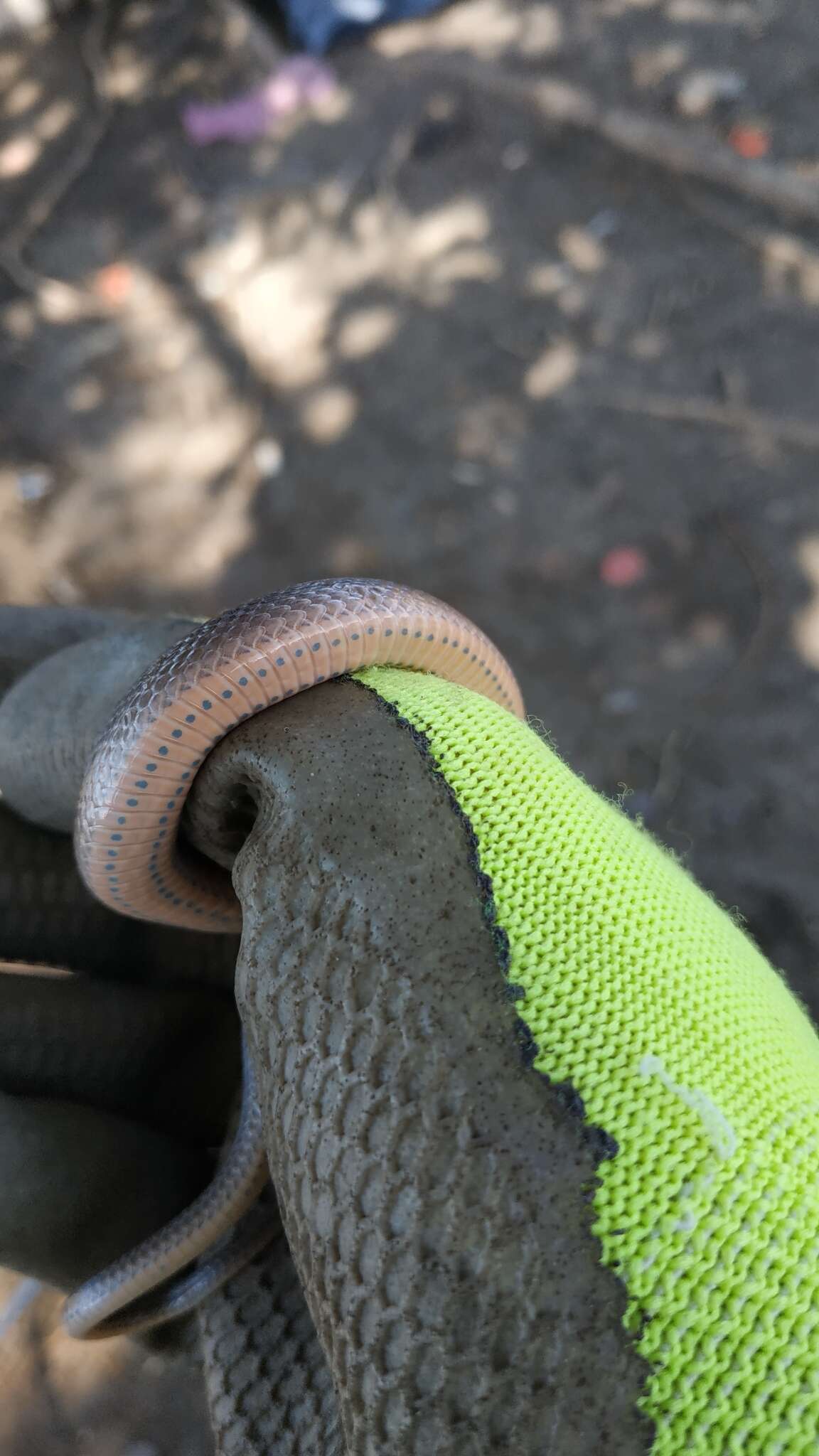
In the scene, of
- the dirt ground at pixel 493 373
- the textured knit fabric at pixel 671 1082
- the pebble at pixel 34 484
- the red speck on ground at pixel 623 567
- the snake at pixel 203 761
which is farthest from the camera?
the pebble at pixel 34 484

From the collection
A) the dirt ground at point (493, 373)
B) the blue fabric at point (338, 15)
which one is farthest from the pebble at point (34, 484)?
the blue fabric at point (338, 15)

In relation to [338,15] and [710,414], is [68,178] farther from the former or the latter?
[710,414]

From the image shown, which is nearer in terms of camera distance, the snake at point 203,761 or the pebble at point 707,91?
the snake at point 203,761

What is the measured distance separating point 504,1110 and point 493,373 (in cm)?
282

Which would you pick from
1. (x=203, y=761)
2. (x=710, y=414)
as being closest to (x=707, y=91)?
(x=710, y=414)

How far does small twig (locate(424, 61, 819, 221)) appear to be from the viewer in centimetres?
311

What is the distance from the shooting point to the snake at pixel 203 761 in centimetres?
88

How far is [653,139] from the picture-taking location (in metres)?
3.30

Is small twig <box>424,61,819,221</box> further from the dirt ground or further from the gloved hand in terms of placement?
the gloved hand

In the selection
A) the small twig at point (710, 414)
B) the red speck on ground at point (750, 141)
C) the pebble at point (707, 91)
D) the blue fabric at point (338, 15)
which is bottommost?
the small twig at point (710, 414)

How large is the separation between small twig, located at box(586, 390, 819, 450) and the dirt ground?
0.4 inches

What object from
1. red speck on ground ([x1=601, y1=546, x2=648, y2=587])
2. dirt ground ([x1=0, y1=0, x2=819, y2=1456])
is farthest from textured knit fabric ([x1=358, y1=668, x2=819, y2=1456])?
red speck on ground ([x1=601, y1=546, x2=648, y2=587])

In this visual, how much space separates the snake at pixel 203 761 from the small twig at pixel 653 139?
2.95 m

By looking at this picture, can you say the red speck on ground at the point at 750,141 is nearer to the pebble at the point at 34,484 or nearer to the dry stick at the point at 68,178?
the dry stick at the point at 68,178
